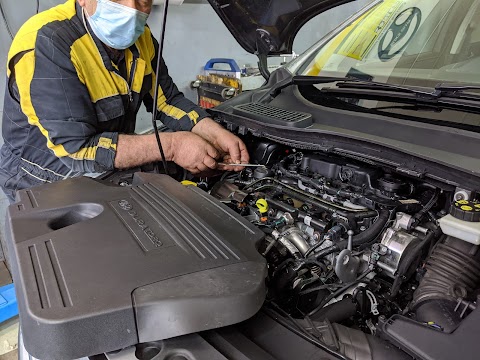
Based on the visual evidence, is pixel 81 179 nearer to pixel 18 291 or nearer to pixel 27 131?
pixel 18 291

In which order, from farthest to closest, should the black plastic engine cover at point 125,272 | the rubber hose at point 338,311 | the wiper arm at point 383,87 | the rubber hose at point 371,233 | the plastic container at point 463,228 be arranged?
the wiper arm at point 383,87
the rubber hose at point 371,233
the rubber hose at point 338,311
the plastic container at point 463,228
the black plastic engine cover at point 125,272

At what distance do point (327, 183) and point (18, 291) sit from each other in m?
0.88

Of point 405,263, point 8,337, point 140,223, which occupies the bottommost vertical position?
point 8,337

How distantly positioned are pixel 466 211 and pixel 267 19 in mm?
1115

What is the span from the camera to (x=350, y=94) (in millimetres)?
1362

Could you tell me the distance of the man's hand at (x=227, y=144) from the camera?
1.55 meters

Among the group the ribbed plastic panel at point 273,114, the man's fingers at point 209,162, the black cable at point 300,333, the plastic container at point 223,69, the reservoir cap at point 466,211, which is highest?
the plastic container at point 223,69

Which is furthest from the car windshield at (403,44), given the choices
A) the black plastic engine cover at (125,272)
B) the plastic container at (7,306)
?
the plastic container at (7,306)

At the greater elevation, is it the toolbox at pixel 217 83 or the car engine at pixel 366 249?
the toolbox at pixel 217 83

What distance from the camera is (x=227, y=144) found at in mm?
1562

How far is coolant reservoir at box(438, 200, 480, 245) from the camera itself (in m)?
0.77

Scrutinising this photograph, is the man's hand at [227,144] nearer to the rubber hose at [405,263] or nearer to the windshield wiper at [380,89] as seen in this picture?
the windshield wiper at [380,89]

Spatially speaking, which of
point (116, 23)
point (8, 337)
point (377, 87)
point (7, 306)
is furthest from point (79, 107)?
point (8, 337)

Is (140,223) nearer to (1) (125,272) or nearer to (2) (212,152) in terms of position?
(1) (125,272)
